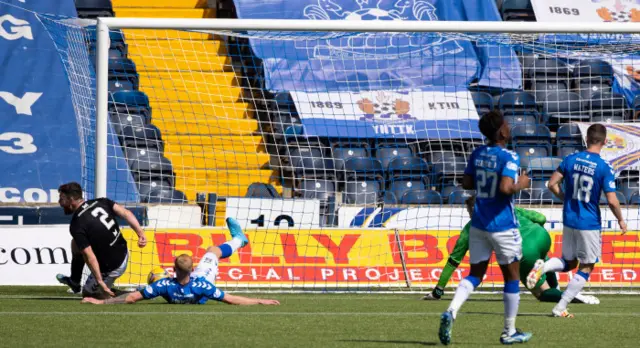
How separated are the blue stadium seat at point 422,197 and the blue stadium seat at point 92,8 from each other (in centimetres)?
768

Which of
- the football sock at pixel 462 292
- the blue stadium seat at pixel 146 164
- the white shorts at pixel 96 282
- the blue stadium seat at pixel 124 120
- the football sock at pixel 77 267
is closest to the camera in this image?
the football sock at pixel 462 292

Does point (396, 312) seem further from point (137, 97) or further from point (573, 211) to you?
point (137, 97)

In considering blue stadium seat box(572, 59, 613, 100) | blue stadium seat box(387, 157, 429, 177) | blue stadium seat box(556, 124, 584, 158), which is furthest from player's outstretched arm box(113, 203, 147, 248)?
blue stadium seat box(572, 59, 613, 100)

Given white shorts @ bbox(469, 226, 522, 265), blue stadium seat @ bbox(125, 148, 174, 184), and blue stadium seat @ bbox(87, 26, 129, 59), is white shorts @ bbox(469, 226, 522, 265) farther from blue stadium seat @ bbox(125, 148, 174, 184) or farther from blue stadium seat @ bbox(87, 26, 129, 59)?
blue stadium seat @ bbox(87, 26, 129, 59)

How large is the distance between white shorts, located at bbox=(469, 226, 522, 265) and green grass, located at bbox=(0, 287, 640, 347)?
584mm

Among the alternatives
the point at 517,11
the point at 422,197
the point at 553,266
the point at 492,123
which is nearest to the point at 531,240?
the point at 553,266

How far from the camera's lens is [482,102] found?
1812 cm

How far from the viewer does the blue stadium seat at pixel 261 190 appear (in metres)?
15.6

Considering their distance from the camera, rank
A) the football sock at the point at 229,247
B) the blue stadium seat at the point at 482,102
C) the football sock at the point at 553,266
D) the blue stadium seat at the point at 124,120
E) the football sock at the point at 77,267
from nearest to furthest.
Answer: the football sock at the point at 553,266 < the football sock at the point at 229,247 < the football sock at the point at 77,267 < the blue stadium seat at the point at 124,120 < the blue stadium seat at the point at 482,102

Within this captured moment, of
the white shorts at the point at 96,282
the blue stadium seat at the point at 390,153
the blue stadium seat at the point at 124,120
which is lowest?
the white shorts at the point at 96,282

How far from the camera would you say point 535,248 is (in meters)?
11.0

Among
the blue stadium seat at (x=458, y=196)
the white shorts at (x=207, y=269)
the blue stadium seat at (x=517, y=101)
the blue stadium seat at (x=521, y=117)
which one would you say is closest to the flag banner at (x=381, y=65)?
the blue stadium seat at (x=517, y=101)

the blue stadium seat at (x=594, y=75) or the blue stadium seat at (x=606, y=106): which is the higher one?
the blue stadium seat at (x=594, y=75)

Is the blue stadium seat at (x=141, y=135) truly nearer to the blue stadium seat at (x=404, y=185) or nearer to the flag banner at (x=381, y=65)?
the flag banner at (x=381, y=65)
